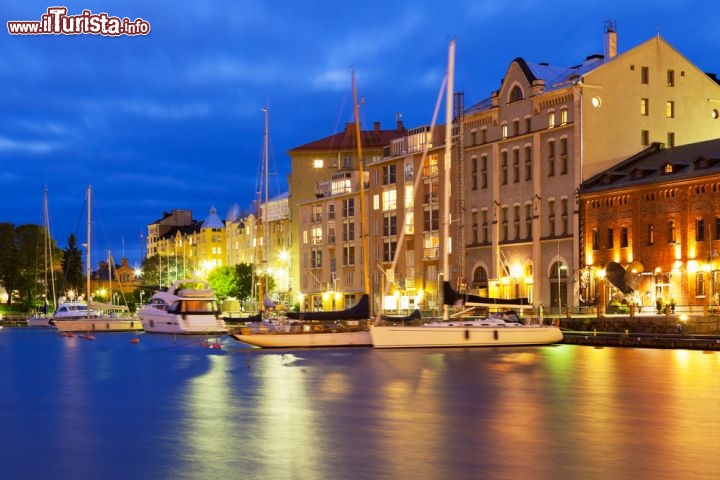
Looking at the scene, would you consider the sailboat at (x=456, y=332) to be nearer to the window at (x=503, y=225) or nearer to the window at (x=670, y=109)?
the window at (x=503, y=225)

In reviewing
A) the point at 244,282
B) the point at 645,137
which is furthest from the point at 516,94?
the point at 244,282

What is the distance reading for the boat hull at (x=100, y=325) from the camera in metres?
109

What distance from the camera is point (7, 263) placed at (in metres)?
151

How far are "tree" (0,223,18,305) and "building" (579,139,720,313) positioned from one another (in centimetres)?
9382

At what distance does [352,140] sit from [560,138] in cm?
6579

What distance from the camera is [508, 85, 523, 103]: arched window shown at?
3748 inches

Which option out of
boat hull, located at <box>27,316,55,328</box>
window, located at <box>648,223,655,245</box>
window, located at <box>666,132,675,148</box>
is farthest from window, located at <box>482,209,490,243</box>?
boat hull, located at <box>27,316,55,328</box>

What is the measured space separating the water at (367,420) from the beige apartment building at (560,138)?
36.3 meters

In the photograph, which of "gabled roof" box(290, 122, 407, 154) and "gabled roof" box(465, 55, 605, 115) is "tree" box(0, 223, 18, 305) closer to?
"gabled roof" box(290, 122, 407, 154)

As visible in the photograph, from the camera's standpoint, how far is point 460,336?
64188 millimetres

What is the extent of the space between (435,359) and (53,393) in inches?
870

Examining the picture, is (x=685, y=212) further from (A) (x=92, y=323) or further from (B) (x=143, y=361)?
(A) (x=92, y=323)

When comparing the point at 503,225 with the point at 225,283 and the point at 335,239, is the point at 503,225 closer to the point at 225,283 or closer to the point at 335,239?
the point at 335,239

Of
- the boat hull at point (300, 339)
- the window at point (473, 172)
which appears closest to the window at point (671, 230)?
the boat hull at point (300, 339)
